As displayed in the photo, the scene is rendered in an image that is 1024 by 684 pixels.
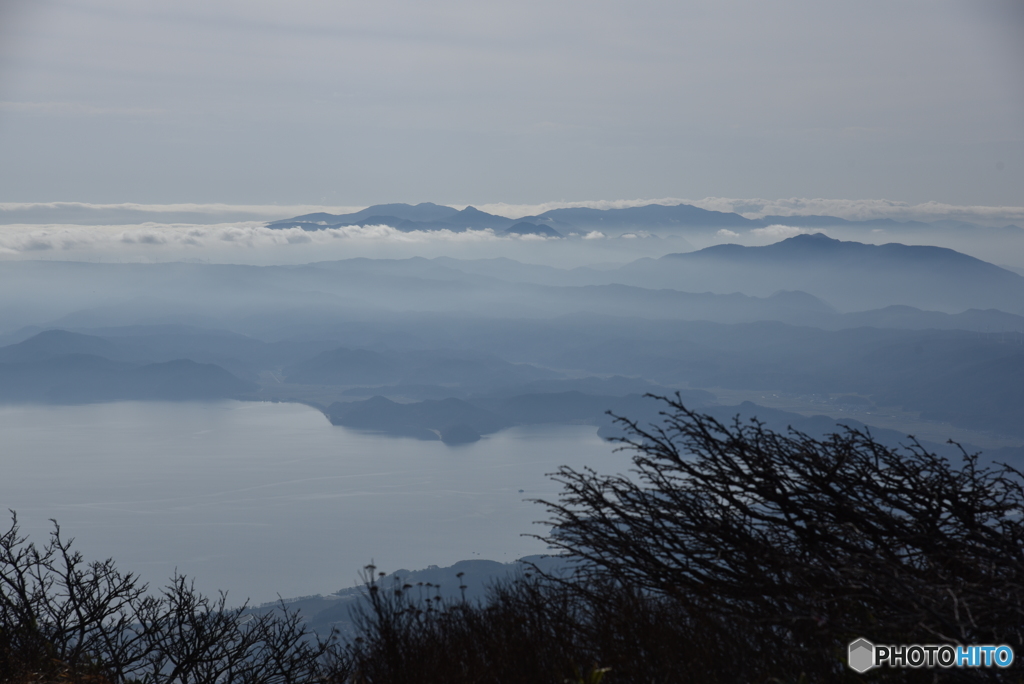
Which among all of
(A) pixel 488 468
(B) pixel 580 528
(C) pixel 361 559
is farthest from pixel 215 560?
(B) pixel 580 528

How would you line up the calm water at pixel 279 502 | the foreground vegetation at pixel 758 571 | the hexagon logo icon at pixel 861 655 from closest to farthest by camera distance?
1. the hexagon logo icon at pixel 861 655
2. the foreground vegetation at pixel 758 571
3. the calm water at pixel 279 502

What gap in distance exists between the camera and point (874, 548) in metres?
5.18

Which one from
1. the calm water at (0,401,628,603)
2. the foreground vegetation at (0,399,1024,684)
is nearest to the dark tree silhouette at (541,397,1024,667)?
the foreground vegetation at (0,399,1024,684)

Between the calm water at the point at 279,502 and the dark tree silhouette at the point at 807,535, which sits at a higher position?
the dark tree silhouette at the point at 807,535

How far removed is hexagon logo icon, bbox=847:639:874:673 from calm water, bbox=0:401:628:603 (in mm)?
80487

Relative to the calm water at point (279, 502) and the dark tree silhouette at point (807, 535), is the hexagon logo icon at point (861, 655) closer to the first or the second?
the dark tree silhouette at point (807, 535)

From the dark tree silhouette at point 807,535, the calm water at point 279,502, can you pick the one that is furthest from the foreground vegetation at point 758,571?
the calm water at point 279,502

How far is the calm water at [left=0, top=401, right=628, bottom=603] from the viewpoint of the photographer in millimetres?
105438

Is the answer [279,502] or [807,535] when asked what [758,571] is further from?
[279,502]

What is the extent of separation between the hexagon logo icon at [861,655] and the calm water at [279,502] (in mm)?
80487

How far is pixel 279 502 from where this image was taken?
13312cm

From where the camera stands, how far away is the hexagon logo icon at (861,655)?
180 inches

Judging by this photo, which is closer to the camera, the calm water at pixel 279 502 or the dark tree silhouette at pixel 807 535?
the dark tree silhouette at pixel 807 535

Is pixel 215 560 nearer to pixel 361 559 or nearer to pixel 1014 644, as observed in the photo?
pixel 361 559
